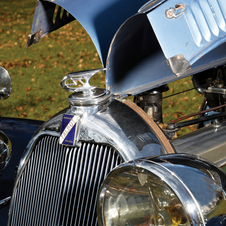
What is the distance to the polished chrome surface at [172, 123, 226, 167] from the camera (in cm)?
166

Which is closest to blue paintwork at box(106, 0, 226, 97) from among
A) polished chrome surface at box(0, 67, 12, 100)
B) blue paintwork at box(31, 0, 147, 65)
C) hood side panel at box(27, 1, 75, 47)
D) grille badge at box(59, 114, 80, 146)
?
blue paintwork at box(31, 0, 147, 65)

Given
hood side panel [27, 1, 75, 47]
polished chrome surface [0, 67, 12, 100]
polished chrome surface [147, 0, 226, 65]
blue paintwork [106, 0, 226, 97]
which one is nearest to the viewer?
polished chrome surface [147, 0, 226, 65]

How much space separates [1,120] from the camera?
227 cm

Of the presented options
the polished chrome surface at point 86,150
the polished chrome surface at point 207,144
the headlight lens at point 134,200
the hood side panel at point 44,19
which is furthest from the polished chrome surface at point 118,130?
the hood side panel at point 44,19

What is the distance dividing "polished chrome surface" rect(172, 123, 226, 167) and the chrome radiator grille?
528 millimetres

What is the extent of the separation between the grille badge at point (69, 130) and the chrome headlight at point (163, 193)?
1.06 feet

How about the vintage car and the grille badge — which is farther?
the grille badge

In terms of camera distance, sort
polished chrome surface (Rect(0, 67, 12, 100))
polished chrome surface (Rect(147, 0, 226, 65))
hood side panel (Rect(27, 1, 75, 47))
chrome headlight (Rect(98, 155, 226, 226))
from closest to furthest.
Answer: chrome headlight (Rect(98, 155, 226, 226))
polished chrome surface (Rect(147, 0, 226, 65))
hood side panel (Rect(27, 1, 75, 47))
polished chrome surface (Rect(0, 67, 12, 100))

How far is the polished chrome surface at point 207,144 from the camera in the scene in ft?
5.45

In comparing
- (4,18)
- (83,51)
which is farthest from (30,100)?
(4,18)

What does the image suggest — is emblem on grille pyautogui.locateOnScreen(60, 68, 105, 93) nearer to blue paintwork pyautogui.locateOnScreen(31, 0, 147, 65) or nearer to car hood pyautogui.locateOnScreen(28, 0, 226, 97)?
car hood pyautogui.locateOnScreen(28, 0, 226, 97)

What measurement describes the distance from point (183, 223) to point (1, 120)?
5.42 feet

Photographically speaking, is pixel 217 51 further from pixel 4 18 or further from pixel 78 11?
pixel 4 18

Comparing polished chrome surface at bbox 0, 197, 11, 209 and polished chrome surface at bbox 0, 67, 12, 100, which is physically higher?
polished chrome surface at bbox 0, 67, 12, 100
